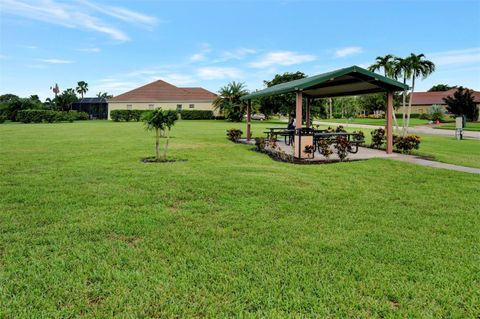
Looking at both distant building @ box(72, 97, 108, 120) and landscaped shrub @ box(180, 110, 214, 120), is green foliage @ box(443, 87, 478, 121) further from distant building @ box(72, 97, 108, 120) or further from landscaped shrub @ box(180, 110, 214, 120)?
distant building @ box(72, 97, 108, 120)

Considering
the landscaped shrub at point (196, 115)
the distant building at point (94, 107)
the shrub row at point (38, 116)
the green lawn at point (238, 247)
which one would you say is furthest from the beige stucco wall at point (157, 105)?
the green lawn at point (238, 247)

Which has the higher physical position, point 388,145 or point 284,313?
point 388,145

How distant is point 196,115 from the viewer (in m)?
52.0

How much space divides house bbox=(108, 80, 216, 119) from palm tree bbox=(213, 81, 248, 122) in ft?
18.2

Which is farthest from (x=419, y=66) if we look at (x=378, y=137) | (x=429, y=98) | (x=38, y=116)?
(x=429, y=98)

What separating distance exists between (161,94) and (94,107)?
14372 millimetres

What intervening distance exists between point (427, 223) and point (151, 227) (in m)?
3.85

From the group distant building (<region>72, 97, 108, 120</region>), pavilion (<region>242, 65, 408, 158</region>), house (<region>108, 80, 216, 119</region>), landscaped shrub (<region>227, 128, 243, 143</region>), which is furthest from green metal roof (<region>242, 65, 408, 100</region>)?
distant building (<region>72, 97, 108, 120</region>)

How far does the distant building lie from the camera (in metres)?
60.1

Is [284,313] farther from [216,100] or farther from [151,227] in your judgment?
[216,100]

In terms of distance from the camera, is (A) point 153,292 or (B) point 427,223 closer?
(A) point 153,292

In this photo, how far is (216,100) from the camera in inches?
1929

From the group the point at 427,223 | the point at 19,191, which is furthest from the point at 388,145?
the point at 19,191

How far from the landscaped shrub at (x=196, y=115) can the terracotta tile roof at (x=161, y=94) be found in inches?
96.8
